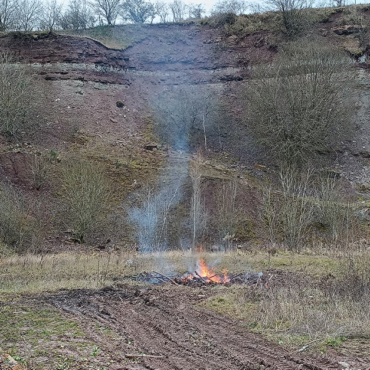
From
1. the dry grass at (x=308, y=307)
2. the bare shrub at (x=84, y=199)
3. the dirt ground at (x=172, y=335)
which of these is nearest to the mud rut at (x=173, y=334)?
the dirt ground at (x=172, y=335)

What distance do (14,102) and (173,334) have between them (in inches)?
966

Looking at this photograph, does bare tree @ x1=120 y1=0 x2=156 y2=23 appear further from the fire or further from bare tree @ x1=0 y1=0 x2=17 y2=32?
the fire

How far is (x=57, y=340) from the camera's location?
668 cm

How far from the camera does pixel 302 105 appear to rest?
28.7 meters

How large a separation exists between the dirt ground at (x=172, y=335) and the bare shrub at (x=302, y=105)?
20.3 metres

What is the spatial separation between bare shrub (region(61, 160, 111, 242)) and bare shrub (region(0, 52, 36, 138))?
28.8ft

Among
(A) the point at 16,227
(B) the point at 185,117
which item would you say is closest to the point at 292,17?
(B) the point at 185,117

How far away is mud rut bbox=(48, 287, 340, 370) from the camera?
5.78m

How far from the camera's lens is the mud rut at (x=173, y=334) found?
5.78 metres

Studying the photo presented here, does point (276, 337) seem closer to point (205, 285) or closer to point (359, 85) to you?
point (205, 285)

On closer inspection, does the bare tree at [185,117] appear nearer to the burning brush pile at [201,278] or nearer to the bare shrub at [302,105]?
the bare shrub at [302,105]

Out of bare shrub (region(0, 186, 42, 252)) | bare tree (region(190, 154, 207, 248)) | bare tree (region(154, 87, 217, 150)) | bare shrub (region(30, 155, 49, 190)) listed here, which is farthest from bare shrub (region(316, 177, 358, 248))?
bare shrub (region(30, 155, 49, 190))

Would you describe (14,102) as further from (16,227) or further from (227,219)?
(227,219)

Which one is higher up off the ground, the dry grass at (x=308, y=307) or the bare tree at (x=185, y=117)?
the bare tree at (x=185, y=117)
